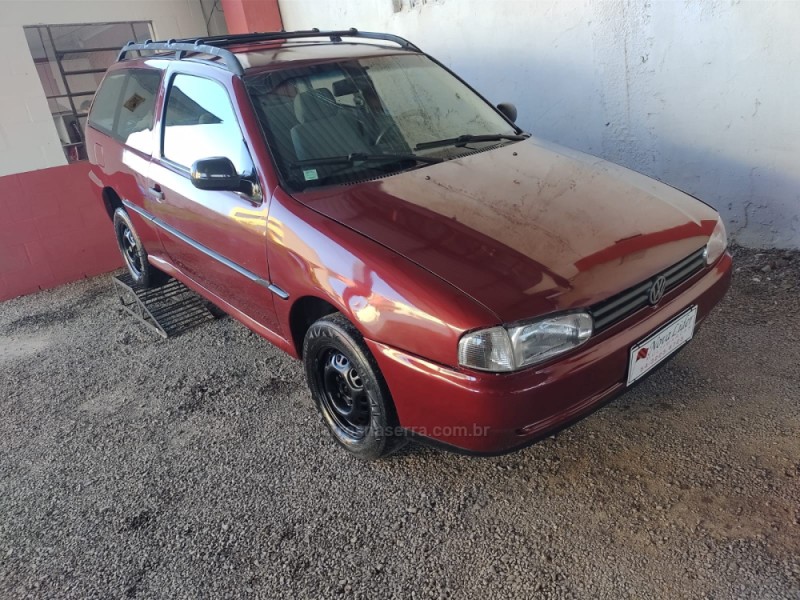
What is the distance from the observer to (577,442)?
258 cm

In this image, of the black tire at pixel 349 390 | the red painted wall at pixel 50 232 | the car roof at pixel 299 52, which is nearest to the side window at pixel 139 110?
the car roof at pixel 299 52

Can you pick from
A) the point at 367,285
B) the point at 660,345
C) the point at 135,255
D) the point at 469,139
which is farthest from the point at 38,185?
the point at 660,345

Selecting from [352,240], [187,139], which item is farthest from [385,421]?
[187,139]

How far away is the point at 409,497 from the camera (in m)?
2.40

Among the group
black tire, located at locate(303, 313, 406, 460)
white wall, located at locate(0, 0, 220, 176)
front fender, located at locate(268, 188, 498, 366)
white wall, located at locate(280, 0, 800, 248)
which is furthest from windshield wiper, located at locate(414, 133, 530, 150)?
white wall, located at locate(0, 0, 220, 176)

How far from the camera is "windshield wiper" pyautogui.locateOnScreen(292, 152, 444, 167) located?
2.66 meters

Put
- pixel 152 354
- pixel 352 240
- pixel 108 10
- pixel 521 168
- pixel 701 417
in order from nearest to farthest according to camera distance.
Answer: pixel 352 240
pixel 701 417
pixel 521 168
pixel 152 354
pixel 108 10

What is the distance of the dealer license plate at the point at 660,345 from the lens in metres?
2.19

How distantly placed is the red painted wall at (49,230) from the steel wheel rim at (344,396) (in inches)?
139

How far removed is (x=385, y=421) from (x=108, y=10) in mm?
5327

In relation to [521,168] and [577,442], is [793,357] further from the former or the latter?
[521,168]

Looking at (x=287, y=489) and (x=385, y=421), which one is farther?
(x=287, y=489)

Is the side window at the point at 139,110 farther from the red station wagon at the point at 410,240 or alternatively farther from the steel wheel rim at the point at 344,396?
the steel wheel rim at the point at 344,396

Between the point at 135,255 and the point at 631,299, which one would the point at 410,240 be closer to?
the point at 631,299
